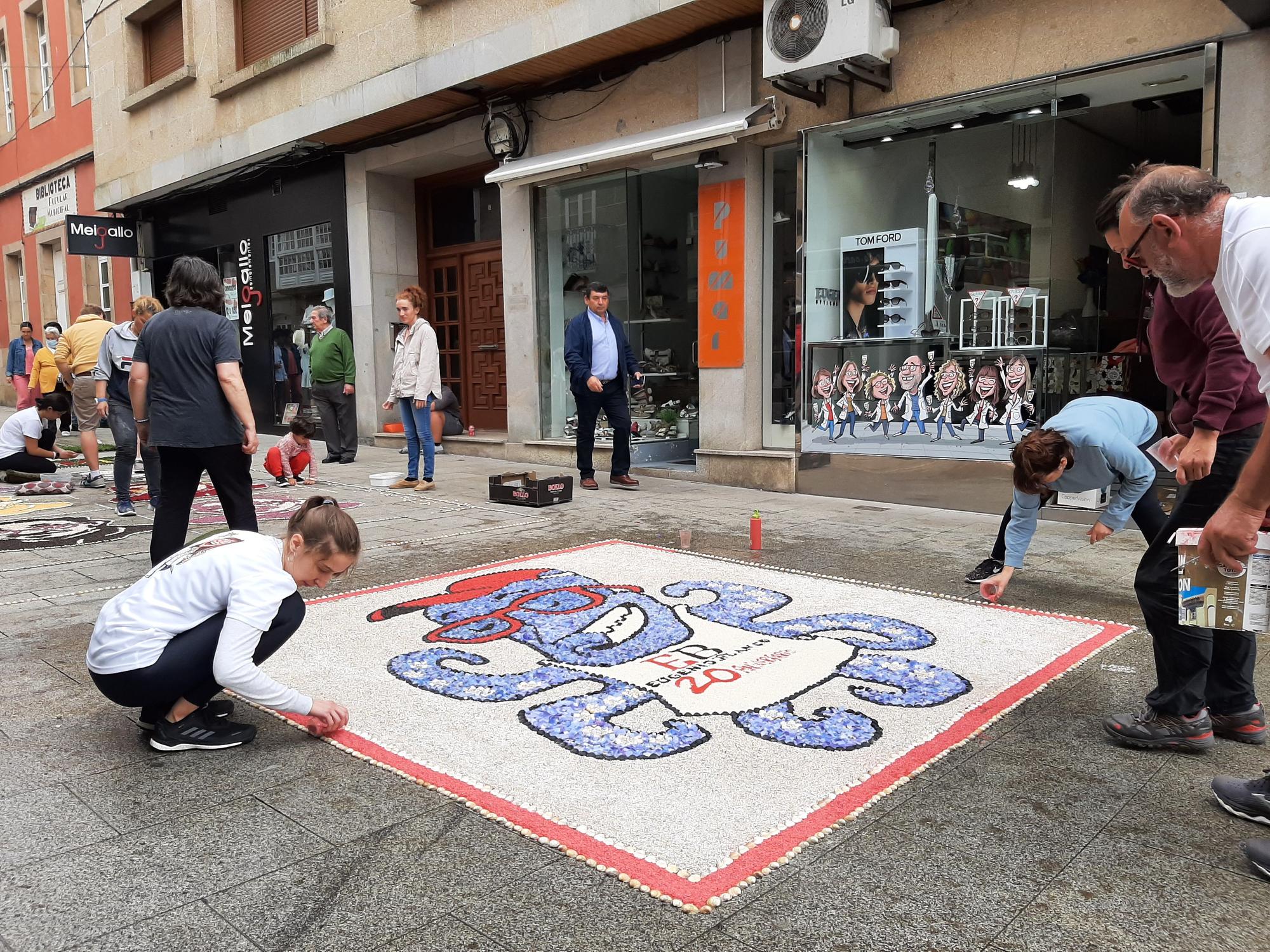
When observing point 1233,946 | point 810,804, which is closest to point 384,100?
point 810,804

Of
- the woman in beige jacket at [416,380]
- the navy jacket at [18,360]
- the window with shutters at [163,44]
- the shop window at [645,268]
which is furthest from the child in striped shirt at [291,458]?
the window with shutters at [163,44]

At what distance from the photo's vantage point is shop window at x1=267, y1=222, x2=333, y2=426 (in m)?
13.9

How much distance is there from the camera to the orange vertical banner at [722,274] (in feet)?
29.4

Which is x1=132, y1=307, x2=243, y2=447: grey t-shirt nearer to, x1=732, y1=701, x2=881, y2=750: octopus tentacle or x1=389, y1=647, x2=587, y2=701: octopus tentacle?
x1=389, y1=647, x2=587, y2=701: octopus tentacle

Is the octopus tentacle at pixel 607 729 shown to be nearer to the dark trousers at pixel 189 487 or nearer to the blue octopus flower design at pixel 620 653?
the blue octopus flower design at pixel 620 653

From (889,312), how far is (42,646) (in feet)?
22.0

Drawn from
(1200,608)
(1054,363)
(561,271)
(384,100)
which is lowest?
(1200,608)

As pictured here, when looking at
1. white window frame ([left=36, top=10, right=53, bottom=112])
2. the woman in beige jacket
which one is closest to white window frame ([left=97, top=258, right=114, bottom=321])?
white window frame ([left=36, top=10, right=53, bottom=112])

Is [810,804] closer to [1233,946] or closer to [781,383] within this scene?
[1233,946]

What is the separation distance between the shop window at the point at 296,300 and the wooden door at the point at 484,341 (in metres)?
2.08

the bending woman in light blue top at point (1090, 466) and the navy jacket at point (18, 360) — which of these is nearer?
the bending woman in light blue top at point (1090, 466)

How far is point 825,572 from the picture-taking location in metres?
5.40

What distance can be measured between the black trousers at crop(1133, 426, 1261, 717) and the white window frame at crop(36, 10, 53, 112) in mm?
23284

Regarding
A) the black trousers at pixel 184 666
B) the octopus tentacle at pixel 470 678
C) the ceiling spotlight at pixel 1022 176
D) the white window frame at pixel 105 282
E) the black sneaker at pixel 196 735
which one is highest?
the white window frame at pixel 105 282
